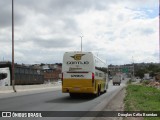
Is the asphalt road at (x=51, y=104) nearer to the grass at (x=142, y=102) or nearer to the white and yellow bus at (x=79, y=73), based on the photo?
the white and yellow bus at (x=79, y=73)

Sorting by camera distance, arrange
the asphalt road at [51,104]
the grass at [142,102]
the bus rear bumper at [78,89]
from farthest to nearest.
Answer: the bus rear bumper at [78,89] < the asphalt road at [51,104] < the grass at [142,102]

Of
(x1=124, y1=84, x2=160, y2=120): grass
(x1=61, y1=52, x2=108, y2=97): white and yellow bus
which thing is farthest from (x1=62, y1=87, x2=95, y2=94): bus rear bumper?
(x1=124, y1=84, x2=160, y2=120): grass

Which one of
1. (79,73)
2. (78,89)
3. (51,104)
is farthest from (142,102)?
(79,73)

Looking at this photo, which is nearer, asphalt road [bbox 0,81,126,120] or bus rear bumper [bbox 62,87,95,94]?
asphalt road [bbox 0,81,126,120]

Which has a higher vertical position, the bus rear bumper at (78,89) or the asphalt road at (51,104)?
the bus rear bumper at (78,89)

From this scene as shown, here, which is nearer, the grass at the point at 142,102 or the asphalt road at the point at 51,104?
the grass at the point at 142,102

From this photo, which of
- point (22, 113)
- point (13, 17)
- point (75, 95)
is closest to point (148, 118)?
point (22, 113)

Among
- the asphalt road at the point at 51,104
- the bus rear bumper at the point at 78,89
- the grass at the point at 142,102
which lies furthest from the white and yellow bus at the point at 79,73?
the grass at the point at 142,102

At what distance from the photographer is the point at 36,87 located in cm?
5353

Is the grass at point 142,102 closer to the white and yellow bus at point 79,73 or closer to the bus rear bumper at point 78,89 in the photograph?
the bus rear bumper at point 78,89

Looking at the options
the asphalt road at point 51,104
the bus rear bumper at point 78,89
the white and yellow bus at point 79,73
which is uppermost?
the white and yellow bus at point 79,73

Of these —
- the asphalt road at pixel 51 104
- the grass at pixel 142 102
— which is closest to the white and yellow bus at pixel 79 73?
the asphalt road at pixel 51 104

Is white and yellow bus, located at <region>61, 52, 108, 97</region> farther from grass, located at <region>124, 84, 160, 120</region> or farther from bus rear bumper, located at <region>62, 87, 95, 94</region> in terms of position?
grass, located at <region>124, 84, 160, 120</region>

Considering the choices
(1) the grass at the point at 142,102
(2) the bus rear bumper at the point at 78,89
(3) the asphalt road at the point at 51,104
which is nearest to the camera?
(1) the grass at the point at 142,102
